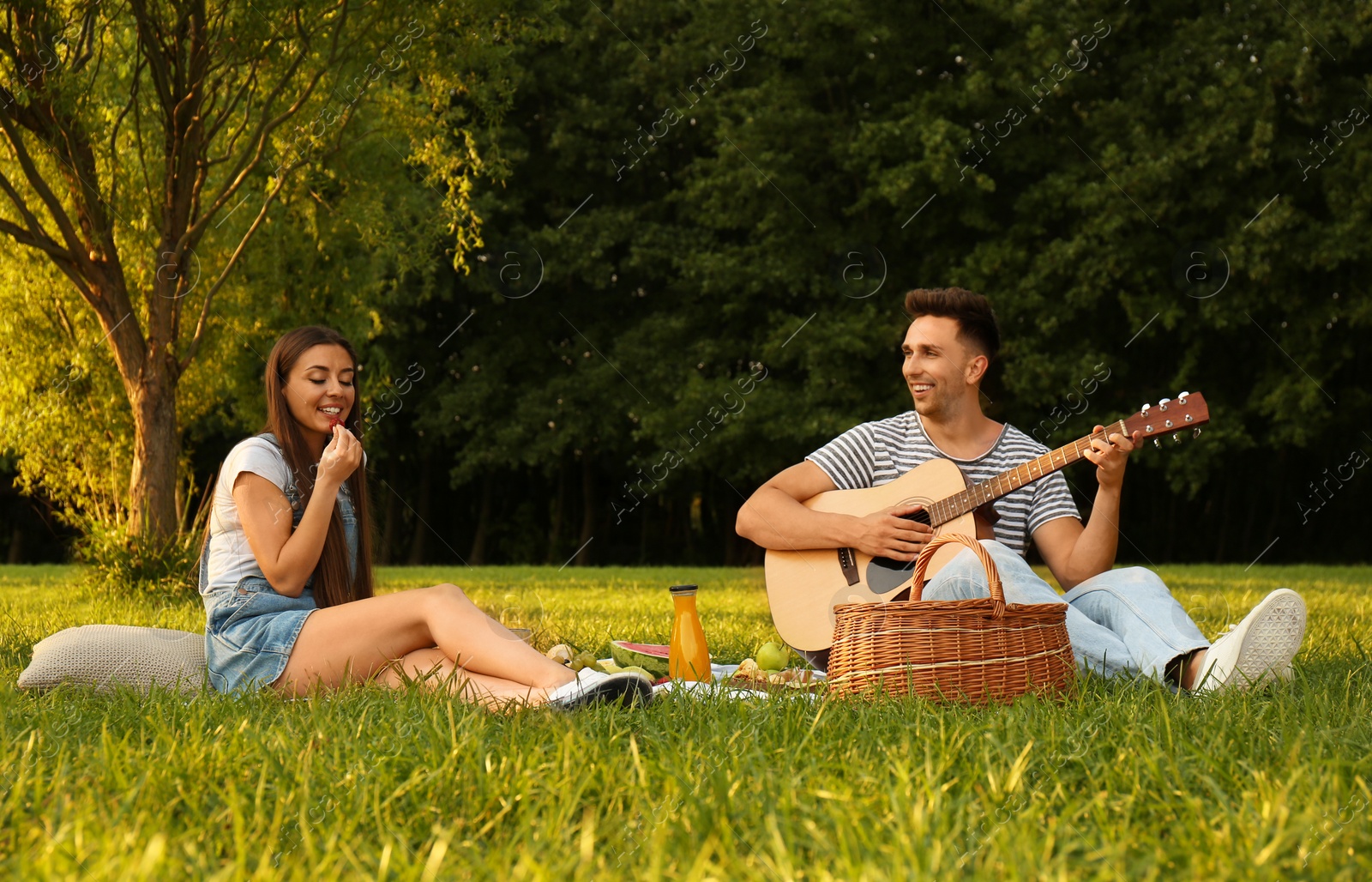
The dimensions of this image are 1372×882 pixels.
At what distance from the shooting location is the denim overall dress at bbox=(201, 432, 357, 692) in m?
3.64

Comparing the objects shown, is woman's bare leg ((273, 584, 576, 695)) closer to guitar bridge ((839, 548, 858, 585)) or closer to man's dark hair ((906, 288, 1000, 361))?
guitar bridge ((839, 548, 858, 585))

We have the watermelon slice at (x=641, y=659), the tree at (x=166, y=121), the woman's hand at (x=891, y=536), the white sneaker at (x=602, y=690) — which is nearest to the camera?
the white sneaker at (x=602, y=690)

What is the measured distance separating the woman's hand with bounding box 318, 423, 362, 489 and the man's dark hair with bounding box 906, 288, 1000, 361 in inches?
82.1

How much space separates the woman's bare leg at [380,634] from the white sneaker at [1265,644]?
77.0 inches

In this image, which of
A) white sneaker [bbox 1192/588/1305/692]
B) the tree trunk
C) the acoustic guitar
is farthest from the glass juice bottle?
the tree trunk

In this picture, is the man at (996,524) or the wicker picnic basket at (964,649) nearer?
the wicker picnic basket at (964,649)

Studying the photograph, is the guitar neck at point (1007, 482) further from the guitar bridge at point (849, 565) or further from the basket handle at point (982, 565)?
the basket handle at point (982, 565)

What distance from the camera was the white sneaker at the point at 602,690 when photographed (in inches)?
124

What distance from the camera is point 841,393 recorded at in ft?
62.7

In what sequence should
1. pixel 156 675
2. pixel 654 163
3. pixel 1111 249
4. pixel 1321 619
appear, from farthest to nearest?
pixel 654 163, pixel 1111 249, pixel 1321 619, pixel 156 675

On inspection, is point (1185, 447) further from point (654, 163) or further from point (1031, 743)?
point (1031, 743)

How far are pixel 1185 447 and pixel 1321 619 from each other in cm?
1247

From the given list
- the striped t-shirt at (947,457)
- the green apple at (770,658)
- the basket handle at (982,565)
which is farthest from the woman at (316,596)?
the striped t-shirt at (947,457)

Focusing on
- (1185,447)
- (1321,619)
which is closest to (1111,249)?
(1185,447)
